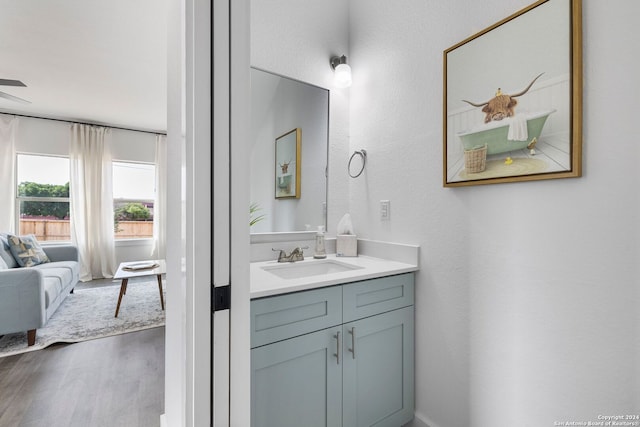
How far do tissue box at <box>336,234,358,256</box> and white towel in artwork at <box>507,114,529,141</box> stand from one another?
0.98 meters

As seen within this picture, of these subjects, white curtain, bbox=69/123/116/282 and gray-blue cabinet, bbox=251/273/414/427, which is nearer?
gray-blue cabinet, bbox=251/273/414/427

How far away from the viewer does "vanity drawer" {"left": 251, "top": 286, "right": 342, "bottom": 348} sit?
1034 mm

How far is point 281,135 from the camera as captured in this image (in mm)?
1771

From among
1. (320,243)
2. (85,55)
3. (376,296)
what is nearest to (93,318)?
(85,55)

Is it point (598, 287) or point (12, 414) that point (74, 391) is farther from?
point (598, 287)

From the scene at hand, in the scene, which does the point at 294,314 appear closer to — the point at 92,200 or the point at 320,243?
the point at 320,243

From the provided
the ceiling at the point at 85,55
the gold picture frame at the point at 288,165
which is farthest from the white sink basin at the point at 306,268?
the ceiling at the point at 85,55

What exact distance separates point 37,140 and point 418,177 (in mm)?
5763

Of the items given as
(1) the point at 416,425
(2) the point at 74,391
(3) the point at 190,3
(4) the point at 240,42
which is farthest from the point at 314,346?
(2) the point at 74,391

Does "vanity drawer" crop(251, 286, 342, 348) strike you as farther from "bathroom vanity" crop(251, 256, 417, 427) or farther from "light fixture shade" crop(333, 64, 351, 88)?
"light fixture shade" crop(333, 64, 351, 88)

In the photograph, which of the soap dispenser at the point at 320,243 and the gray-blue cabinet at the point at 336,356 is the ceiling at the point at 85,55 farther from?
the gray-blue cabinet at the point at 336,356

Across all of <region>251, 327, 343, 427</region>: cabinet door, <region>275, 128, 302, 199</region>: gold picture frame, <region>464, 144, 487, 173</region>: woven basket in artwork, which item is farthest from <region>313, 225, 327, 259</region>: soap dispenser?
<region>464, 144, 487, 173</region>: woven basket in artwork

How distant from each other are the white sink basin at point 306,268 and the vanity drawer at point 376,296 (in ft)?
0.61

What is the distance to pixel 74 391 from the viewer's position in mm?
1889
